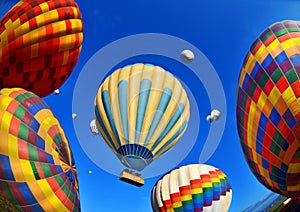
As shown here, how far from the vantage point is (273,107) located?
25.9 feet

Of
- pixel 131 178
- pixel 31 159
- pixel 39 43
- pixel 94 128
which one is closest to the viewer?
pixel 31 159

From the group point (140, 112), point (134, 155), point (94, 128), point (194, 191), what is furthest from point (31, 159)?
point (194, 191)

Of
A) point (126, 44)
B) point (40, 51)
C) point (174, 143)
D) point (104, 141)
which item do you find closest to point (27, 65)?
point (40, 51)

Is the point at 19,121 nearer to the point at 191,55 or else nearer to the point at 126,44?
the point at 126,44

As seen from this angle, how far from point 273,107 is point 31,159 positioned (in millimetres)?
4809

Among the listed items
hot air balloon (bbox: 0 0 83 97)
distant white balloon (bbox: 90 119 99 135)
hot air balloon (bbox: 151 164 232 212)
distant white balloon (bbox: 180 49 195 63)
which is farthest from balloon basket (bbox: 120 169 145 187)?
distant white balloon (bbox: 180 49 195 63)

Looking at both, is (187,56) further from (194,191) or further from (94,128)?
(194,191)

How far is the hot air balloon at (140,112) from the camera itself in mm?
11375

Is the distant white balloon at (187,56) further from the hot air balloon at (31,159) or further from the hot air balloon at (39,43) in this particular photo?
the hot air balloon at (31,159)

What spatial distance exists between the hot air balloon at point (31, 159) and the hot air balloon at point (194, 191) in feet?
14.7

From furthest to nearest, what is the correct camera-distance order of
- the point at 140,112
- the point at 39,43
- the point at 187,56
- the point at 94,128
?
the point at 94,128, the point at 140,112, the point at 187,56, the point at 39,43

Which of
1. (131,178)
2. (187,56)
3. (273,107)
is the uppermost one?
(187,56)

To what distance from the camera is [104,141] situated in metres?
12.4

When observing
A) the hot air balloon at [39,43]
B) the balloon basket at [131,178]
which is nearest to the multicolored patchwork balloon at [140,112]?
the balloon basket at [131,178]
